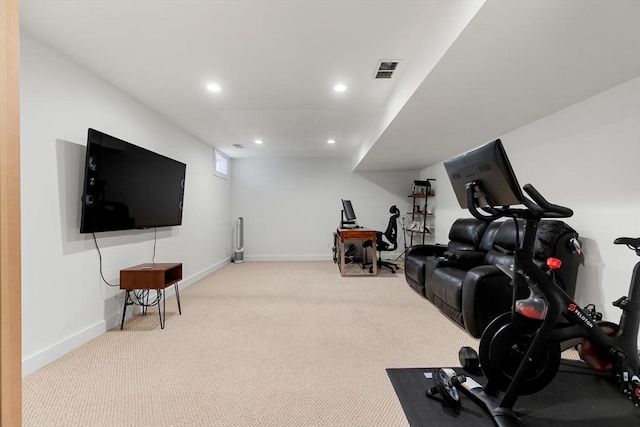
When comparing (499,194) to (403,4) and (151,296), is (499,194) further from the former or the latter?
(151,296)

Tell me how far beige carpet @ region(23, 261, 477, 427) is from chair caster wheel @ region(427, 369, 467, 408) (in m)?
0.26

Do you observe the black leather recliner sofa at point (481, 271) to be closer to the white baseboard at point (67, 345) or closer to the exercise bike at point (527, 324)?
the exercise bike at point (527, 324)

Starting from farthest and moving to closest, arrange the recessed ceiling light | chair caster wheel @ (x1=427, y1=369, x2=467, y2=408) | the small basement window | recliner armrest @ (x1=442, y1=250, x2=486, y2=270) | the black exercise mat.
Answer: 1. the small basement window
2. recliner armrest @ (x1=442, y1=250, x2=486, y2=270)
3. the recessed ceiling light
4. chair caster wheel @ (x1=427, y1=369, x2=467, y2=408)
5. the black exercise mat

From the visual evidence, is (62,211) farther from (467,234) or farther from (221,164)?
(467,234)

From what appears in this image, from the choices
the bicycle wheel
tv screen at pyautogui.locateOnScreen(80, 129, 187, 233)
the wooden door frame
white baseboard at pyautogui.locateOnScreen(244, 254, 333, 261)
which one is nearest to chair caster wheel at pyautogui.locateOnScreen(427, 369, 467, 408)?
the bicycle wheel

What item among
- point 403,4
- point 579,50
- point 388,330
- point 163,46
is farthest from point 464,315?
point 163,46

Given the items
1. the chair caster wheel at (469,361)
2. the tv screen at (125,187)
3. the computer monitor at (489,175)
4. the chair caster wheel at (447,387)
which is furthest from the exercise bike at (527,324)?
the tv screen at (125,187)

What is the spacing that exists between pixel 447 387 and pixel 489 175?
123 centimetres

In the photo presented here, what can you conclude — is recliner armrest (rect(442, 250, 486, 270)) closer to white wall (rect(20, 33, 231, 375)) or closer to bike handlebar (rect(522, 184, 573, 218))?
bike handlebar (rect(522, 184, 573, 218))

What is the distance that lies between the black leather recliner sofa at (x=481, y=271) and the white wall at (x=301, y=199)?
2.75m

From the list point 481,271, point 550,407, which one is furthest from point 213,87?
point 550,407

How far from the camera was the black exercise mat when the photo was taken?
1450mm

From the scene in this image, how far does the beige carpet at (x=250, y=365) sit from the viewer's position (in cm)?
153

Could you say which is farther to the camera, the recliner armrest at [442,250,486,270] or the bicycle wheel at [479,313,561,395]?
the recliner armrest at [442,250,486,270]
